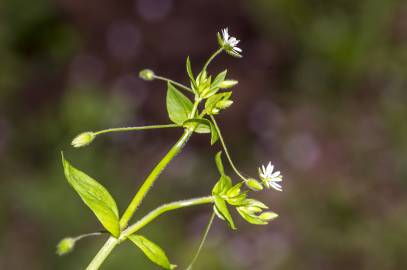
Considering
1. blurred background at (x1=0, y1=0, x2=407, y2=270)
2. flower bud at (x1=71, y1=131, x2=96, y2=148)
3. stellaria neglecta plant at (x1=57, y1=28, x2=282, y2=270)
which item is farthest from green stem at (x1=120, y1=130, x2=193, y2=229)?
blurred background at (x1=0, y1=0, x2=407, y2=270)

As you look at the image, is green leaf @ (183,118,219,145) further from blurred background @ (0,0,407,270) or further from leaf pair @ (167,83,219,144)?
blurred background @ (0,0,407,270)

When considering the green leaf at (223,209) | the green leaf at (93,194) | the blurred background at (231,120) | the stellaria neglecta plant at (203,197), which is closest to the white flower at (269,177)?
the stellaria neglecta plant at (203,197)

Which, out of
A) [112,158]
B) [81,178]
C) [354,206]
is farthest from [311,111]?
[81,178]

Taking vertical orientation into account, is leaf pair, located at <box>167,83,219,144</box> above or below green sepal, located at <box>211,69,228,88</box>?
below

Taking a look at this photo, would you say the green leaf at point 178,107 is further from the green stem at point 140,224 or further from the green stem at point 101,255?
the green stem at point 101,255

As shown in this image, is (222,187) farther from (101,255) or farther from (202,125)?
(101,255)

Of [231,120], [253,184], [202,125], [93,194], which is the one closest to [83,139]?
[93,194]
